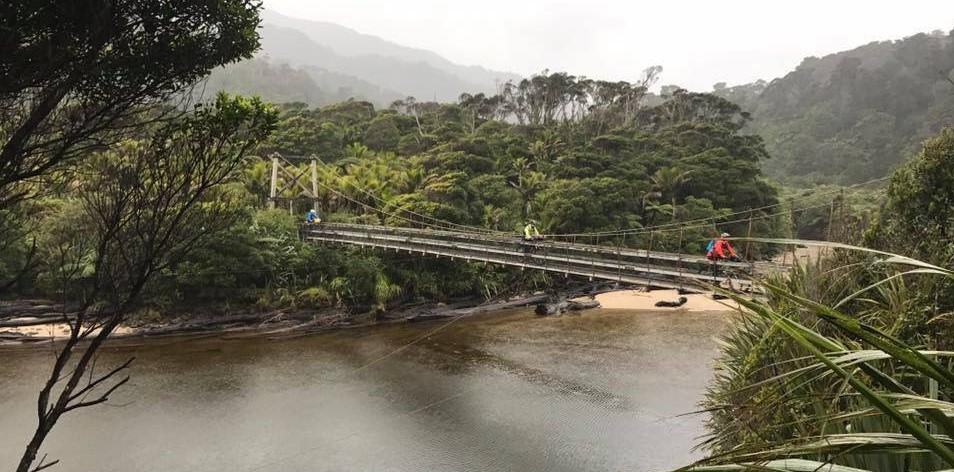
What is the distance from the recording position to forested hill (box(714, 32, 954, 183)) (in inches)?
1148

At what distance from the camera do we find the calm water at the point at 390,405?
19.5 feet

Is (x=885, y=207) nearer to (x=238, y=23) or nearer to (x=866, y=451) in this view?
(x=866, y=451)

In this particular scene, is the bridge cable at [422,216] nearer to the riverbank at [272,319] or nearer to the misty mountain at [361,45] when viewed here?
the riverbank at [272,319]

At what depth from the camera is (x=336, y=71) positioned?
357 feet

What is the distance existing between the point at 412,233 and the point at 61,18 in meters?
9.23

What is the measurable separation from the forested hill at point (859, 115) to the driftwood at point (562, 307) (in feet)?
74.3

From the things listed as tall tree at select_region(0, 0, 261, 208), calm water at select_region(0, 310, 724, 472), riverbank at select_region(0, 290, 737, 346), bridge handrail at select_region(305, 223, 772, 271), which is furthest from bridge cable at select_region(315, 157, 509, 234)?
tall tree at select_region(0, 0, 261, 208)

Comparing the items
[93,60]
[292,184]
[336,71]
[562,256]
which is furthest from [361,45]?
[93,60]

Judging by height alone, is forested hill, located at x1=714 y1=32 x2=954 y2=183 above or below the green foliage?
above

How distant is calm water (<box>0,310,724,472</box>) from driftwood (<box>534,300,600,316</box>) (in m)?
1.65

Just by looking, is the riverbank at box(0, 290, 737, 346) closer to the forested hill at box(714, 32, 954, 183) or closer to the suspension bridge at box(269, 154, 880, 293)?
the suspension bridge at box(269, 154, 880, 293)

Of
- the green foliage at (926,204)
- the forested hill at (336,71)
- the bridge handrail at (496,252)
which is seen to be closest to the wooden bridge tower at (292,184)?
the bridge handrail at (496,252)

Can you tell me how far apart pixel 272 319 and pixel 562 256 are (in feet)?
21.2

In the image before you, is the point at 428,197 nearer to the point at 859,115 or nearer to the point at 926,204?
the point at 926,204
